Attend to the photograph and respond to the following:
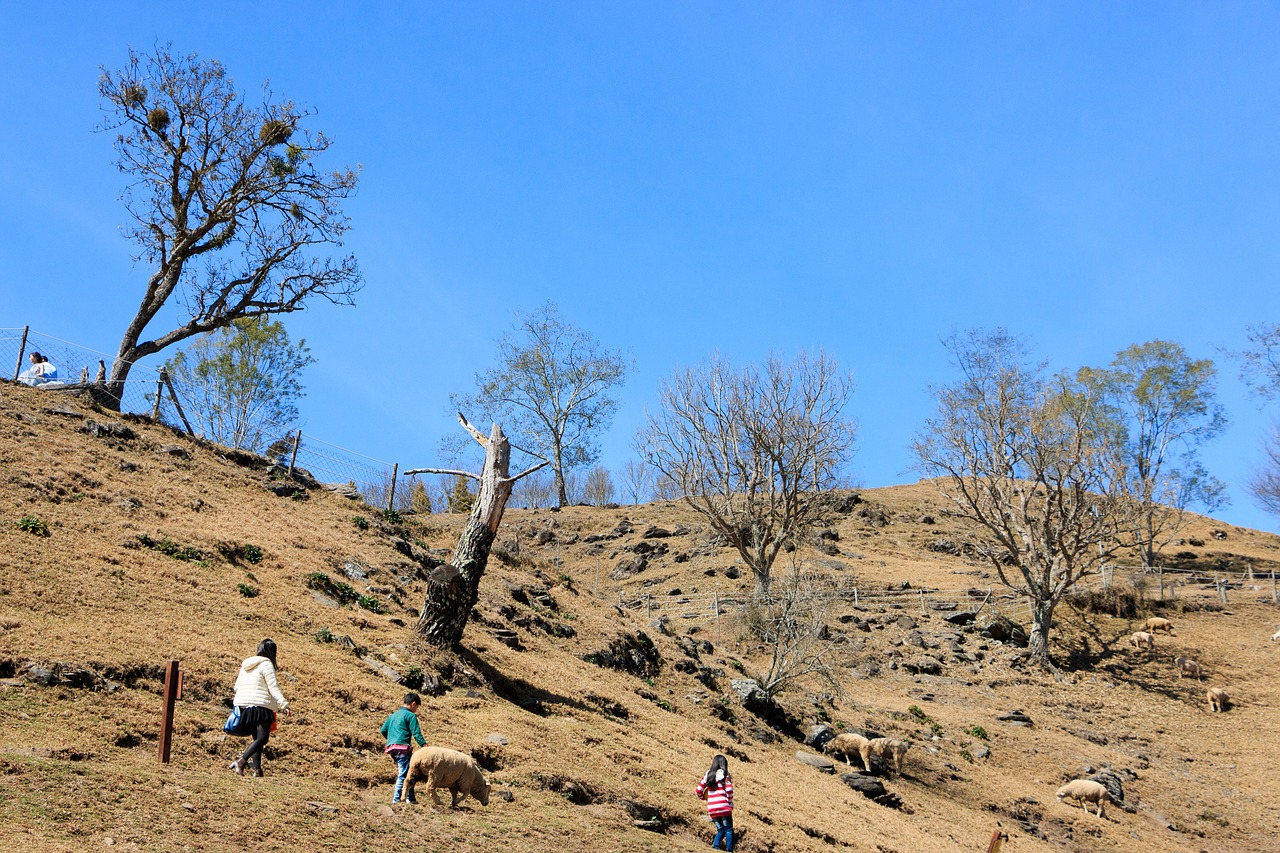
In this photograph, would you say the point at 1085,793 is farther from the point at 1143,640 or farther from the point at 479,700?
the point at 479,700

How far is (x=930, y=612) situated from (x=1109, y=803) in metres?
15.0

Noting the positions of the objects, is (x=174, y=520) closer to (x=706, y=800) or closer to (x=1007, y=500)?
(x=706, y=800)

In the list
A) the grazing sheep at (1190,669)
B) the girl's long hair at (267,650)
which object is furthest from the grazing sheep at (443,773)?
the grazing sheep at (1190,669)

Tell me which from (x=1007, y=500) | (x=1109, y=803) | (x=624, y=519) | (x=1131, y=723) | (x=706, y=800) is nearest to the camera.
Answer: (x=706, y=800)

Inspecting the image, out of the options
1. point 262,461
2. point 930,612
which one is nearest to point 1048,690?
point 930,612

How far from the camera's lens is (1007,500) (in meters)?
39.4

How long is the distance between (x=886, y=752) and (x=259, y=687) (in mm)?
16959

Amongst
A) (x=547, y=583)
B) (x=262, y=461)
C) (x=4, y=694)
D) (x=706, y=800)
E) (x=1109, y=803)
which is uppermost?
(x=262, y=461)

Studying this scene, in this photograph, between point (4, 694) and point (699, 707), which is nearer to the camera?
point (4, 694)

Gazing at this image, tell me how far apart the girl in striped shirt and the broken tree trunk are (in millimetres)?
6978

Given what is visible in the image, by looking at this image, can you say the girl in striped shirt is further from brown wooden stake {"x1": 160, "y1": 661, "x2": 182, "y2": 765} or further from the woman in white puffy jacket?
brown wooden stake {"x1": 160, "y1": 661, "x2": 182, "y2": 765}

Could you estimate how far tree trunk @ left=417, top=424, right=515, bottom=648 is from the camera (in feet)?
64.4

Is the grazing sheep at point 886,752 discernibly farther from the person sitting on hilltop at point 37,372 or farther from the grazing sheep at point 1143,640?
the person sitting on hilltop at point 37,372

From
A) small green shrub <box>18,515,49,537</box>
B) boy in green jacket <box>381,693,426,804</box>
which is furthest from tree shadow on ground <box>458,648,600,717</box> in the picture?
small green shrub <box>18,515,49,537</box>
